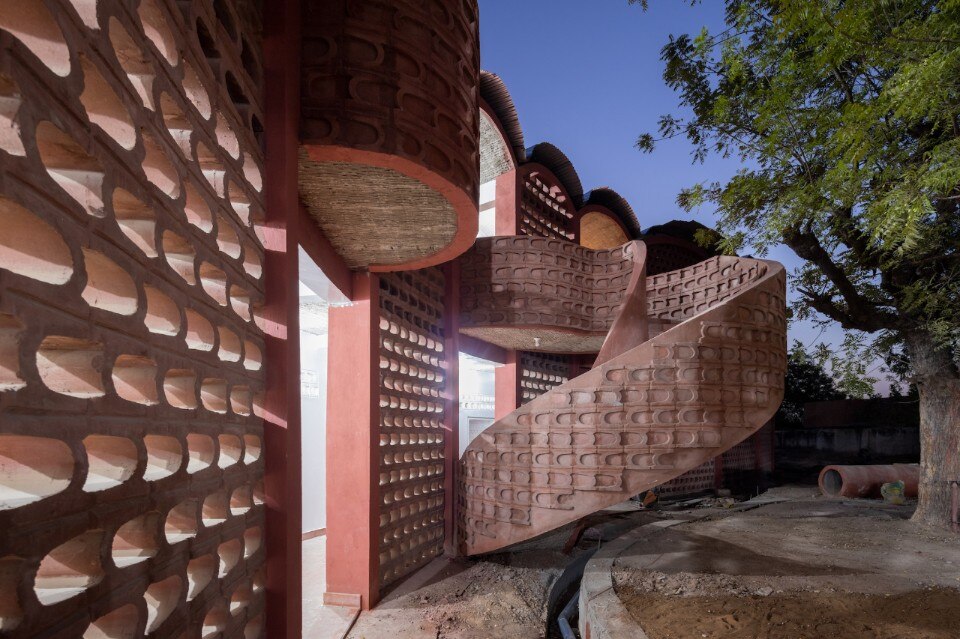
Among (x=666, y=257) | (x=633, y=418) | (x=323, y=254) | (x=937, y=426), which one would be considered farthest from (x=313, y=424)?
(x=666, y=257)

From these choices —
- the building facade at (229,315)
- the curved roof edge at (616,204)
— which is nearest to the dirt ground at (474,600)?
the building facade at (229,315)

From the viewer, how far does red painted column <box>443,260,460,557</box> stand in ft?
23.7

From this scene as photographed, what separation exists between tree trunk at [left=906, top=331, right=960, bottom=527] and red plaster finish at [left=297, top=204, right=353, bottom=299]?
8.17m

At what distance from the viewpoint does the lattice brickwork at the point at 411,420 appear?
5887mm

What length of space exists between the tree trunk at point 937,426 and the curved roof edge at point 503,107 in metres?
6.95

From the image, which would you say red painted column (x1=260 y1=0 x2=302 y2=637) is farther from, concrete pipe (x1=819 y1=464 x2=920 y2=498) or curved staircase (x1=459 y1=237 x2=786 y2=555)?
concrete pipe (x1=819 y1=464 x2=920 y2=498)

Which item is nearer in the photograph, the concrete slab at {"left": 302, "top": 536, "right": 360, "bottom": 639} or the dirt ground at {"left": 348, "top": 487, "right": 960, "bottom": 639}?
the dirt ground at {"left": 348, "top": 487, "right": 960, "bottom": 639}

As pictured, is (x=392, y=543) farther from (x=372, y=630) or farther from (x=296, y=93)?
(x=296, y=93)

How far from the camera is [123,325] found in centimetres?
137

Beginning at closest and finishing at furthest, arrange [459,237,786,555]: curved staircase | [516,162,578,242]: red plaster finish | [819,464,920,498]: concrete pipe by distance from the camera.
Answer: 1. [459,237,786,555]: curved staircase
2. [516,162,578,242]: red plaster finish
3. [819,464,920,498]: concrete pipe

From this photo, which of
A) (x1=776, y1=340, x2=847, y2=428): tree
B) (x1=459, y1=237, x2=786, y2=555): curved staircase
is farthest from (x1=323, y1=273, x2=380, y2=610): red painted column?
(x1=776, y1=340, x2=847, y2=428): tree

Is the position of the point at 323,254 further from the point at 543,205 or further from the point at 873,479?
the point at 873,479

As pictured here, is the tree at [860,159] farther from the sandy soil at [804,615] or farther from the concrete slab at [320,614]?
the concrete slab at [320,614]

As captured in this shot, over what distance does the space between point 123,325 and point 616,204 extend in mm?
12273
